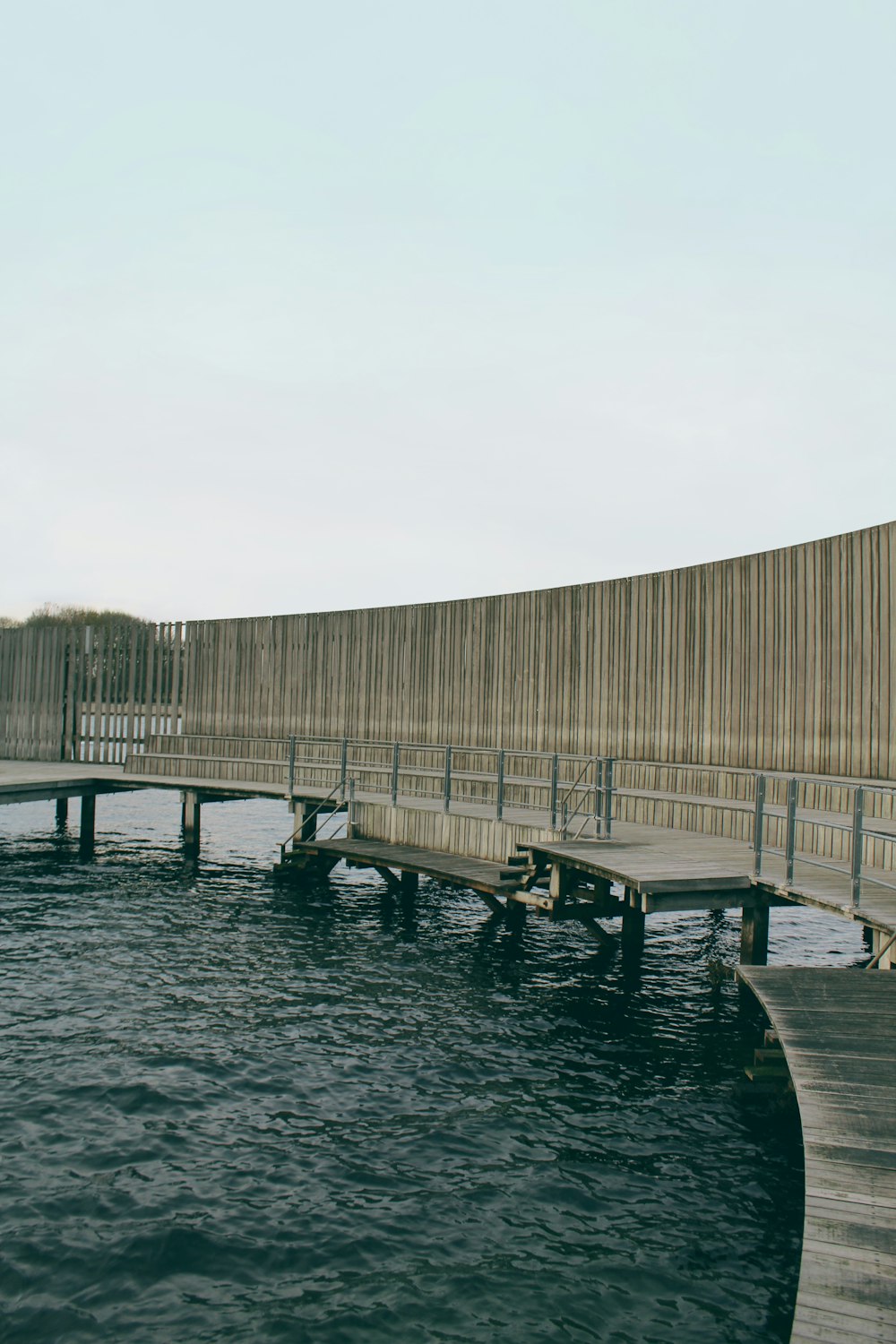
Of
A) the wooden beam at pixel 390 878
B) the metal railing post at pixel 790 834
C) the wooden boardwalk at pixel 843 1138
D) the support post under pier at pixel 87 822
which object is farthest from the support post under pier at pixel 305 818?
the wooden boardwalk at pixel 843 1138

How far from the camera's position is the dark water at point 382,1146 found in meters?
6.23

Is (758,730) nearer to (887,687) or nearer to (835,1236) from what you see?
(887,687)

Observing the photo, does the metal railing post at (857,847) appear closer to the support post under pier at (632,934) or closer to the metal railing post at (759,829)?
the metal railing post at (759,829)

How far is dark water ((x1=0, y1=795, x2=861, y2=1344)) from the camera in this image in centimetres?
623

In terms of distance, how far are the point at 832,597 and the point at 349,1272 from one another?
11.1 meters

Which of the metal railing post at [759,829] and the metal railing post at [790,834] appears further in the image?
the metal railing post at [759,829]

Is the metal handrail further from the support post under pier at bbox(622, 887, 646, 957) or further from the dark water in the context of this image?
the support post under pier at bbox(622, 887, 646, 957)

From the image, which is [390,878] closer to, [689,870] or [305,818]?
[305,818]

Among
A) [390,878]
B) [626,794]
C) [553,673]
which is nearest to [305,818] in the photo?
[390,878]

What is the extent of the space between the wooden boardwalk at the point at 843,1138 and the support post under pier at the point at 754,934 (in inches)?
101

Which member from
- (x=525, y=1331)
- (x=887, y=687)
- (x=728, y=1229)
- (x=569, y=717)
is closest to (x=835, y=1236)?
(x=525, y=1331)

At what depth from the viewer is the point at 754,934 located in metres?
11.2

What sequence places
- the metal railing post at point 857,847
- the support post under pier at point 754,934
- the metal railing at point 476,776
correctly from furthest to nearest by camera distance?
the metal railing at point 476,776 → the support post under pier at point 754,934 → the metal railing post at point 857,847

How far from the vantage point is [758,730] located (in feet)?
51.6
